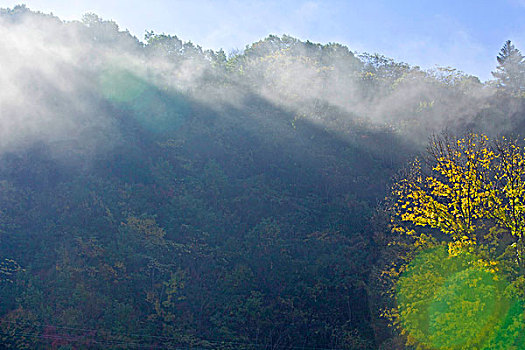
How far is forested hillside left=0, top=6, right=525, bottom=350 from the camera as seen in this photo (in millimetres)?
11141

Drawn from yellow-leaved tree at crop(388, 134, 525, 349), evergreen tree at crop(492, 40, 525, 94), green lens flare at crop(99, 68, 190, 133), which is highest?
evergreen tree at crop(492, 40, 525, 94)

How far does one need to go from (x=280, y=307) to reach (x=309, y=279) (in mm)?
1427

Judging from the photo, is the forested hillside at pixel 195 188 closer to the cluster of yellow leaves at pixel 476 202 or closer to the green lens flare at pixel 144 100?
the green lens flare at pixel 144 100

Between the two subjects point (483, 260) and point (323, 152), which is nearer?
point (483, 260)

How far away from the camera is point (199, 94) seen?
70.2 feet

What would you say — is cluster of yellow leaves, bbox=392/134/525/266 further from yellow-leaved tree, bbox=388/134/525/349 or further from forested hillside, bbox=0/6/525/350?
forested hillside, bbox=0/6/525/350

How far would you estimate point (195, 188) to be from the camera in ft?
52.4

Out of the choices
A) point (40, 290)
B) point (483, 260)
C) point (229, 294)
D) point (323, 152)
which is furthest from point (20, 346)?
point (323, 152)

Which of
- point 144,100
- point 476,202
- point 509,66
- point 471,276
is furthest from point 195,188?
point 509,66

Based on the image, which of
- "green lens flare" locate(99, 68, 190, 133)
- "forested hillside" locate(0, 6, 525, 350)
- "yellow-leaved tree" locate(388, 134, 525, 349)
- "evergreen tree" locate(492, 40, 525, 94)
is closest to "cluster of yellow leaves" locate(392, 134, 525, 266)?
"yellow-leaved tree" locate(388, 134, 525, 349)

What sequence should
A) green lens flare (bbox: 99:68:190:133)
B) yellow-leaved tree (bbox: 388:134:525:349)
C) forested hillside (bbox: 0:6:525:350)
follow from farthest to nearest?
green lens flare (bbox: 99:68:190:133) < forested hillside (bbox: 0:6:525:350) < yellow-leaved tree (bbox: 388:134:525:349)

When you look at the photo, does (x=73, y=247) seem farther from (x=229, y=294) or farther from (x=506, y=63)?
(x=506, y=63)

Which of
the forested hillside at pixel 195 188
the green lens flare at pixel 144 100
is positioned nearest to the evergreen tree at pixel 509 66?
the forested hillside at pixel 195 188

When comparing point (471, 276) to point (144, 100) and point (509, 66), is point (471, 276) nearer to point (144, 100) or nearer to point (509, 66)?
point (144, 100)
